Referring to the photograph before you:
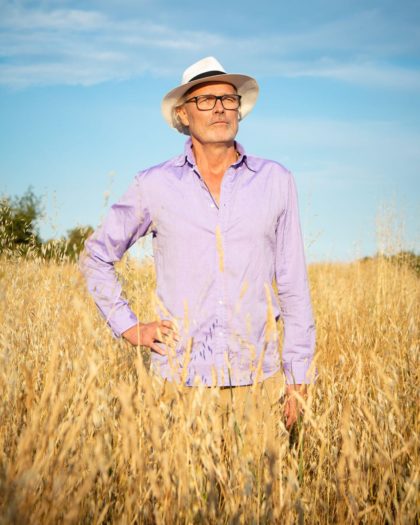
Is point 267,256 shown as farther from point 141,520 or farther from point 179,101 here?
point 141,520

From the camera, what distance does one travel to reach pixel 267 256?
2592 mm

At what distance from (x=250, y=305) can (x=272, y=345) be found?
0.28 metres

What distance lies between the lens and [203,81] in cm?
278

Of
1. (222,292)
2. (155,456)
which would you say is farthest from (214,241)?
(155,456)

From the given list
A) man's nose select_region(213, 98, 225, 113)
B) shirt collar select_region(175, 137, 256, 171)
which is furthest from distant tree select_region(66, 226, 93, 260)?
man's nose select_region(213, 98, 225, 113)

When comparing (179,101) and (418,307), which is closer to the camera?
(179,101)

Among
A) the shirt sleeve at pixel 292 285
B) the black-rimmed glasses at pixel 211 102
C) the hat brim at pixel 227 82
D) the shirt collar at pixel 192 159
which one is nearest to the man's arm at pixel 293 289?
the shirt sleeve at pixel 292 285

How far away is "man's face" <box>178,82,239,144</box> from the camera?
2633 millimetres

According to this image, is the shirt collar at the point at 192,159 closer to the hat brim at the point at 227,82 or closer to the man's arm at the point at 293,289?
the man's arm at the point at 293,289

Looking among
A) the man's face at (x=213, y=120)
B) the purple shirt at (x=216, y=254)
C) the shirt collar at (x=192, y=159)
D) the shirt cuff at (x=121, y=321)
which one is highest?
the man's face at (x=213, y=120)

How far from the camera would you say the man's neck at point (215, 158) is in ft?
8.79

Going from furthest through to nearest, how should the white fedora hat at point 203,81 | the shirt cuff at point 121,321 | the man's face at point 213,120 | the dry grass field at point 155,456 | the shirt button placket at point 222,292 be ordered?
the white fedora hat at point 203,81 → the man's face at point 213,120 → the shirt cuff at point 121,321 → the shirt button placket at point 222,292 → the dry grass field at point 155,456

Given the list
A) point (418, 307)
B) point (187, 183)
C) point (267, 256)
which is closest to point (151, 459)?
point (267, 256)

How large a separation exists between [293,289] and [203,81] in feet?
3.64
